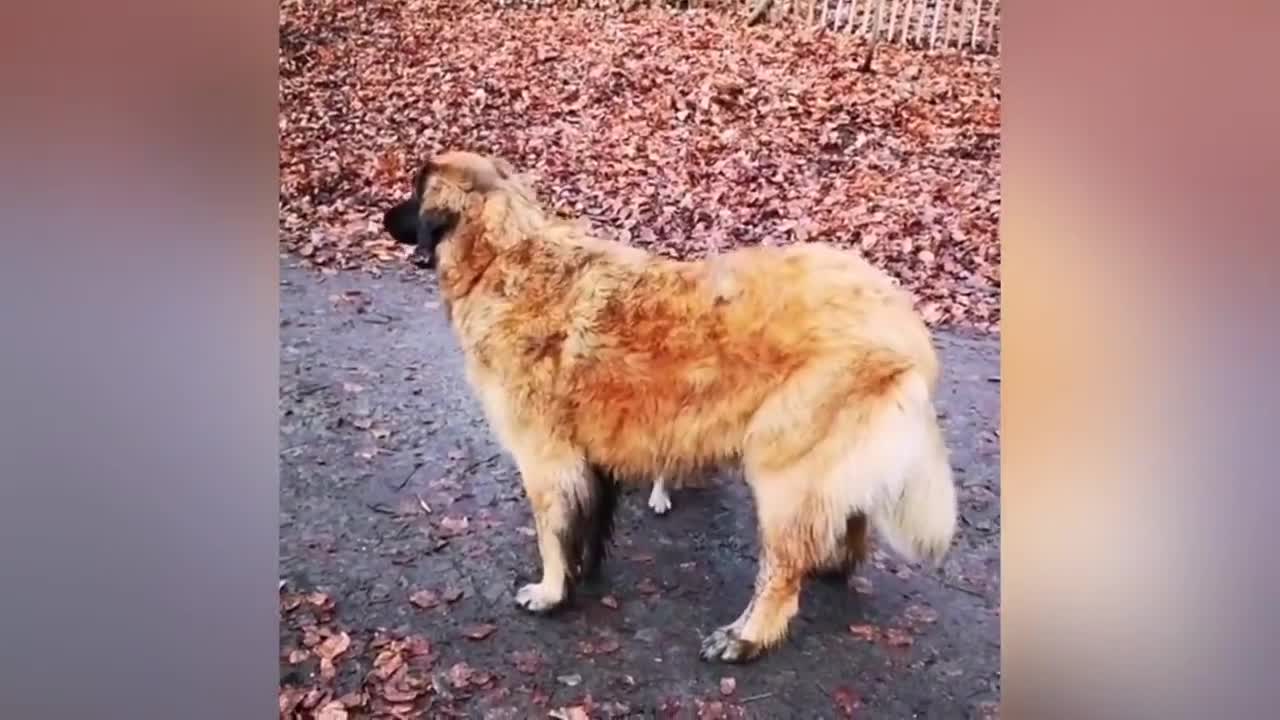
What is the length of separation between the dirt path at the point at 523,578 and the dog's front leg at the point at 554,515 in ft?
0.08

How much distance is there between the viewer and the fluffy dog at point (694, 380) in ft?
5.23

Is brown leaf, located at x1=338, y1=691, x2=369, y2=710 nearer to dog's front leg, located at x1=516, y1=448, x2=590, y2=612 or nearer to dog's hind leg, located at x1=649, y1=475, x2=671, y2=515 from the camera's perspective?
dog's front leg, located at x1=516, y1=448, x2=590, y2=612

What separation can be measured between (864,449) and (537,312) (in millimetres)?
565

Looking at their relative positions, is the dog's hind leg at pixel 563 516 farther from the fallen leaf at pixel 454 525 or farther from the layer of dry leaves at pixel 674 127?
the layer of dry leaves at pixel 674 127

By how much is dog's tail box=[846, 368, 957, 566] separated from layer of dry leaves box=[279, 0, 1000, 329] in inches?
7.9

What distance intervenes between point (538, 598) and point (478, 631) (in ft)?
0.34

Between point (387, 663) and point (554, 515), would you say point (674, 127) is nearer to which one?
point (554, 515)

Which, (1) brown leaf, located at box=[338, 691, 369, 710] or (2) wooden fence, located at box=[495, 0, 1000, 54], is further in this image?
(2) wooden fence, located at box=[495, 0, 1000, 54]

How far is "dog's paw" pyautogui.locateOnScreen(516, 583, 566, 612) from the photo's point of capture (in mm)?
1613

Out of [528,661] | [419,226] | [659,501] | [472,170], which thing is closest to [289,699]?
[528,661]

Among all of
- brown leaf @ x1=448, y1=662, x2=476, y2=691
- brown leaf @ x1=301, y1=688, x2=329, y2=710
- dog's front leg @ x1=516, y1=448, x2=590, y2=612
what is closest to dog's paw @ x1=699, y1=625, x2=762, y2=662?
dog's front leg @ x1=516, y1=448, x2=590, y2=612

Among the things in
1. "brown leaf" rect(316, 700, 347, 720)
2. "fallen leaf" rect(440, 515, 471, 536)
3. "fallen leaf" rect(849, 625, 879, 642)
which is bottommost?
"brown leaf" rect(316, 700, 347, 720)

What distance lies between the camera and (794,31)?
5.61 feet
